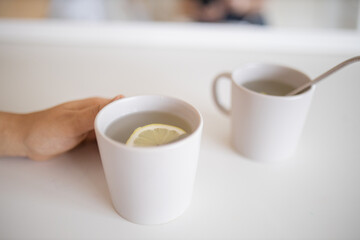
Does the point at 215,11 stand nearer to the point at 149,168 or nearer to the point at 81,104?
the point at 81,104

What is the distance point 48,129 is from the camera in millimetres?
491

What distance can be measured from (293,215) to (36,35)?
0.85m

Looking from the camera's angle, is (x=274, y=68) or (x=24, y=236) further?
(x=274, y=68)

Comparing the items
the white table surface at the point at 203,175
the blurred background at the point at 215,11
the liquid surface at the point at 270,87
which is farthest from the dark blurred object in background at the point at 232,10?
the liquid surface at the point at 270,87

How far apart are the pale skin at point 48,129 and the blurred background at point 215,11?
3.94 ft

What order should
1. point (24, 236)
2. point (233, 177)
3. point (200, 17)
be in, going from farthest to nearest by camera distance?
point (200, 17), point (233, 177), point (24, 236)

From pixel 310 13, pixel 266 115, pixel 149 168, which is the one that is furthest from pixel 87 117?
pixel 310 13

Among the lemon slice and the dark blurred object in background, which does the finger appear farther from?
the dark blurred object in background

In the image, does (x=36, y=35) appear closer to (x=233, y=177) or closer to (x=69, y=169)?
(x=69, y=169)

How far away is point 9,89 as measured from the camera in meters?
0.74

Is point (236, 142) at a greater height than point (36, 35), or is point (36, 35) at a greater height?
point (36, 35)

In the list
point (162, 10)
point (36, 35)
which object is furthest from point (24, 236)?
point (162, 10)

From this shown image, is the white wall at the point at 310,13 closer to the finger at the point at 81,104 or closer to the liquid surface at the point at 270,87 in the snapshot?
the liquid surface at the point at 270,87

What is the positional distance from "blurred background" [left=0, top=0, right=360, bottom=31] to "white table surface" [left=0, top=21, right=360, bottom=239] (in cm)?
96
